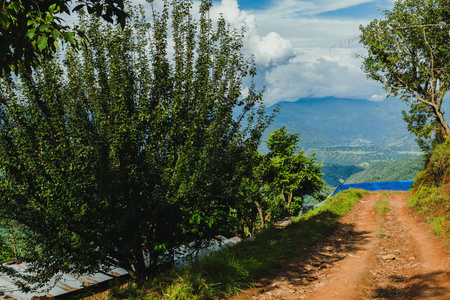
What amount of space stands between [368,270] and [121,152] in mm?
7288

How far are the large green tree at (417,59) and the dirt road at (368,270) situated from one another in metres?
15.8

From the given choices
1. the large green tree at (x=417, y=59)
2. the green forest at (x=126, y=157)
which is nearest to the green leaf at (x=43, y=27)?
the green forest at (x=126, y=157)

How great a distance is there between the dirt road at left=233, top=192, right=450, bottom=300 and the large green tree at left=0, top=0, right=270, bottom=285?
8.72 ft

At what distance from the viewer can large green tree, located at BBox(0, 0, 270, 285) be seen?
25.1 ft

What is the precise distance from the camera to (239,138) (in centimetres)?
952

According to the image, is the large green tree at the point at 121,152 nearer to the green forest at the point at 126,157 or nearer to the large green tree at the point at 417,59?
the green forest at the point at 126,157

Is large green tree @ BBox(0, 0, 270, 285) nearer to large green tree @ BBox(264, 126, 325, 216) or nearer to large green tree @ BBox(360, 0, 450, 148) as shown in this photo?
large green tree @ BBox(360, 0, 450, 148)

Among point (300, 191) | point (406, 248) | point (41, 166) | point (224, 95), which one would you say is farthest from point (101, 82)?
point (300, 191)

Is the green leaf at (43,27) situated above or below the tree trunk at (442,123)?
above

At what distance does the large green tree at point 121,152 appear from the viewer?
301 inches

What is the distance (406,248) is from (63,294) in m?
13.8

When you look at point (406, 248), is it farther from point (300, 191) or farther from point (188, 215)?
point (300, 191)

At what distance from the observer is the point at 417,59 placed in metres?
24.1

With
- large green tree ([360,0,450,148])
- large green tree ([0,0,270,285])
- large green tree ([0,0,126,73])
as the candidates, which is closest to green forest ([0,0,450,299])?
large green tree ([0,0,270,285])
